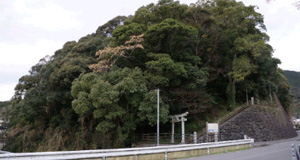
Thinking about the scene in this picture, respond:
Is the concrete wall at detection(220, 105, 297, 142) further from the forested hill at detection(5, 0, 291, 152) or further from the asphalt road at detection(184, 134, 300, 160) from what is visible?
the asphalt road at detection(184, 134, 300, 160)

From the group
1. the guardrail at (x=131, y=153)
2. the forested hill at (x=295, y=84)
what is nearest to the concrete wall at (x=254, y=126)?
the guardrail at (x=131, y=153)

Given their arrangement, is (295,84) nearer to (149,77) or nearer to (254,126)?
(254,126)

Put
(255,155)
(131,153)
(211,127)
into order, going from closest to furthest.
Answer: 1. (131,153)
2. (255,155)
3. (211,127)

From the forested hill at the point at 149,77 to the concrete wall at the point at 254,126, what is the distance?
235cm

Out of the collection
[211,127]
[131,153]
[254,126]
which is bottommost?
[131,153]

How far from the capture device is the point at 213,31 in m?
27.6

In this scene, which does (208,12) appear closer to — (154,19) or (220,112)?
(154,19)

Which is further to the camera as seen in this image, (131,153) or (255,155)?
(255,155)

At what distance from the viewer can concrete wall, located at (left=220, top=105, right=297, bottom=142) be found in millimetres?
24419

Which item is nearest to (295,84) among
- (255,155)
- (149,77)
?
(149,77)

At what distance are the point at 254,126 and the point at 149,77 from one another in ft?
40.7

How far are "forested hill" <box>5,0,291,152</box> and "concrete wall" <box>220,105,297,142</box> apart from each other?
2349mm

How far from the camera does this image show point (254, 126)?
26234 mm

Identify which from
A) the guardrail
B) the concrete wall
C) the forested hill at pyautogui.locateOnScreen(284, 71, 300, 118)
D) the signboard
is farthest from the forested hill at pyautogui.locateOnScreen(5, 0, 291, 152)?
the forested hill at pyautogui.locateOnScreen(284, 71, 300, 118)
